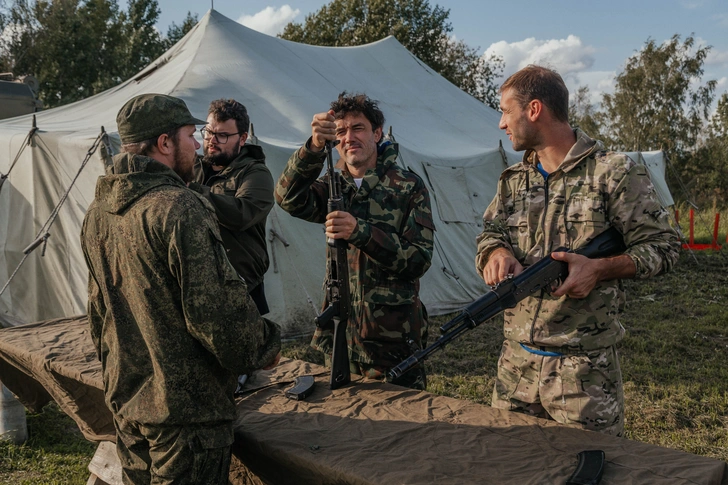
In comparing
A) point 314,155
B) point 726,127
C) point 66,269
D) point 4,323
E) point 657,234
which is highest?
point 726,127

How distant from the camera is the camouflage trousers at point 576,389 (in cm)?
211

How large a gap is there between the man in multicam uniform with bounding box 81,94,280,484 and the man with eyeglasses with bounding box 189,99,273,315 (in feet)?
3.55

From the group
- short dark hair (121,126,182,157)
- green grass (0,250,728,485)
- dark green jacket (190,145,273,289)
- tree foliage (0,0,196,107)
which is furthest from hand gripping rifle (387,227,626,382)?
tree foliage (0,0,196,107)

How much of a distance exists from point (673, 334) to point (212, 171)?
5.45 meters

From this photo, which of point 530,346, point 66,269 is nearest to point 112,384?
point 530,346

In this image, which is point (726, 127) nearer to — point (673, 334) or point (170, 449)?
point (673, 334)

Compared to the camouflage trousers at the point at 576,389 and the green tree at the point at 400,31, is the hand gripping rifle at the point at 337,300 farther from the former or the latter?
the green tree at the point at 400,31

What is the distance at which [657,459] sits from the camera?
173 cm

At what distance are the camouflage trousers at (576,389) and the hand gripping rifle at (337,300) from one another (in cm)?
67

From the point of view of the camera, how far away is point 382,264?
2.71 m

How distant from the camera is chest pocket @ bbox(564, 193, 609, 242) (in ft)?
7.02

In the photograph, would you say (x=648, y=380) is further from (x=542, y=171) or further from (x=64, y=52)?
(x=64, y=52)

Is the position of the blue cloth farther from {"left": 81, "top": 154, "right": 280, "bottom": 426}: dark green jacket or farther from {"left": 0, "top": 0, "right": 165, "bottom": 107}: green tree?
{"left": 0, "top": 0, "right": 165, "bottom": 107}: green tree

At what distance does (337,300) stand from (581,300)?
894 millimetres
